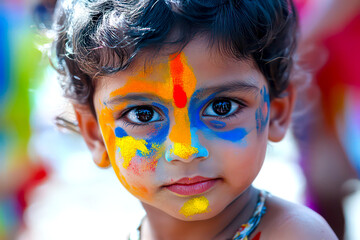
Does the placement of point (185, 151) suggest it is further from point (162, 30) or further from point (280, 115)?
point (280, 115)

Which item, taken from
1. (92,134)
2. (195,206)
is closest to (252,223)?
(195,206)

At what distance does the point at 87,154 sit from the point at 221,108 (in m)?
2.66

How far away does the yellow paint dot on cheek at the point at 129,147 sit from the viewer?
132 cm

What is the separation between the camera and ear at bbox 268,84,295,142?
1609 millimetres

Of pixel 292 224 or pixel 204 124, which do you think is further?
pixel 292 224

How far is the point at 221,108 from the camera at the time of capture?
1.33 m

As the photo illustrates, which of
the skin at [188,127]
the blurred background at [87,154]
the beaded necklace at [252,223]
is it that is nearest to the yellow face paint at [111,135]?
the skin at [188,127]

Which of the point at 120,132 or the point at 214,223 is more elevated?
the point at 120,132

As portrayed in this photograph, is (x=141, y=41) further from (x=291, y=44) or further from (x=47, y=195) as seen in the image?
(x=47, y=195)

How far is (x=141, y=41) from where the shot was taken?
1268mm

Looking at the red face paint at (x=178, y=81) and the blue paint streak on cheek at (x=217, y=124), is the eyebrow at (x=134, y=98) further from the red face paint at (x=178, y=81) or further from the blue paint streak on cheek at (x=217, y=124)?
the blue paint streak on cheek at (x=217, y=124)

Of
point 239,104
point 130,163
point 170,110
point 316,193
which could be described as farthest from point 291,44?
point 316,193

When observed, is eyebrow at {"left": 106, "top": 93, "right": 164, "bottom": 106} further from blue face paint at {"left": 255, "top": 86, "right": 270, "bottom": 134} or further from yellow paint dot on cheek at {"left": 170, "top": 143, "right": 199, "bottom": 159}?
blue face paint at {"left": 255, "top": 86, "right": 270, "bottom": 134}

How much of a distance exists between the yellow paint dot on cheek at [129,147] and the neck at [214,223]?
12.2 inches
